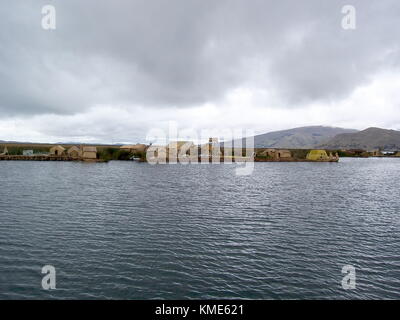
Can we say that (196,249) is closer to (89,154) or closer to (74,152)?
(89,154)

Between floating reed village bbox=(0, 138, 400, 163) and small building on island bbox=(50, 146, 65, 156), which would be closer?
floating reed village bbox=(0, 138, 400, 163)

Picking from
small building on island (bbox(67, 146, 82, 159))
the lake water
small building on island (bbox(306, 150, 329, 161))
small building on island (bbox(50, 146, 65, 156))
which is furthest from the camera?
small building on island (bbox(306, 150, 329, 161))

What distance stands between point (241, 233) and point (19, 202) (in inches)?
1308

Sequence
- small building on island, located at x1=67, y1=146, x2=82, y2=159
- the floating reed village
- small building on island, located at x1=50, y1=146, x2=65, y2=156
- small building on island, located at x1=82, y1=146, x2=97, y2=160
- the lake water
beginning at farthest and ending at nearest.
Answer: small building on island, located at x1=50, y1=146, x2=65, y2=156
small building on island, located at x1=67, y1=146, x2=82, y2=159
the floating reed village
small building on island, located at x1=82, y1=146, x2=97, y2=160
the lake water

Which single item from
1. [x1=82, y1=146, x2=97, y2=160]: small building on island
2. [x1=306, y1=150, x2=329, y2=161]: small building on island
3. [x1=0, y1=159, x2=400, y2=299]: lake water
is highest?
[x1=82, y1=146, x2=97, y2=160]: small building on island

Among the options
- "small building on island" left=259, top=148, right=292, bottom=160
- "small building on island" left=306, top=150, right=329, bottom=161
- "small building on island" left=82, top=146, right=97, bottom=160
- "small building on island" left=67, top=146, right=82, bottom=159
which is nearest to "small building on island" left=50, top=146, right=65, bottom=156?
"small building on island" left=67, top=146, right=82, bottom=159

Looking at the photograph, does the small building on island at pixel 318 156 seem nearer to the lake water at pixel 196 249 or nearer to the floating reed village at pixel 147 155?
the floating reed village at pixel 147 155

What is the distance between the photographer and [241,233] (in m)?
25.0

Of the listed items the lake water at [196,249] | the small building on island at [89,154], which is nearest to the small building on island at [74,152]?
the small building on island at [89,154]

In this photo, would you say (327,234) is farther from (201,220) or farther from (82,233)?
(82,233)

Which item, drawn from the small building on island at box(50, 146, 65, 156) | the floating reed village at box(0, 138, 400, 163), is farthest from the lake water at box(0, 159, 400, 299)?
the small building on island at box(50, 146, 65, 156)

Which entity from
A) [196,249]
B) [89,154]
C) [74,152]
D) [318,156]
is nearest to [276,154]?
[318,156]

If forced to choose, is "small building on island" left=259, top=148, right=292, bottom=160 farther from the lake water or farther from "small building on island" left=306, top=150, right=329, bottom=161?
the lake water

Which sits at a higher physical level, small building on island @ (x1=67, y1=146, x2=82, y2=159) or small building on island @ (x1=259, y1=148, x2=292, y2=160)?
small building on island @ (x1=67, y1=146, x2=82, y2=159)
